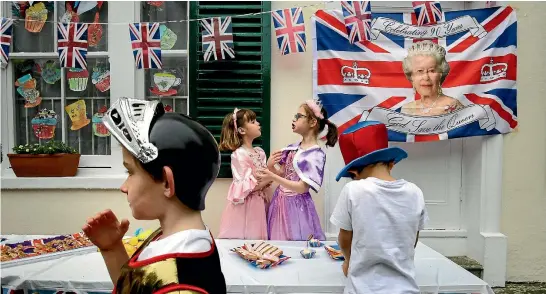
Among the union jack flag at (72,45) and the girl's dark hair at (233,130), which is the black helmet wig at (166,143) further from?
the union jack flag at (72,45)

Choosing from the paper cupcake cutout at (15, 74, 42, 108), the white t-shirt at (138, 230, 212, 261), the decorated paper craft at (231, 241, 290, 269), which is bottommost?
the decorated paper craft at (231, 241, 290, 269)

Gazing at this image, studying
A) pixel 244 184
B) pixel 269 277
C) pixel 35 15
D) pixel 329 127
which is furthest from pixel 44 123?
pixel 269 277

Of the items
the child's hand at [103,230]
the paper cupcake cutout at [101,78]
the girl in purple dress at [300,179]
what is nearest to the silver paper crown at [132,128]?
the child's hand at [103,230]

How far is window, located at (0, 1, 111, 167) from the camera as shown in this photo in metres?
3.98

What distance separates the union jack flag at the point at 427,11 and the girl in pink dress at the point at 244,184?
150 cm

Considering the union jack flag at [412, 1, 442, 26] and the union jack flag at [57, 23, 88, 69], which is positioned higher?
the union jack flag at [412, 1, 442, 26]

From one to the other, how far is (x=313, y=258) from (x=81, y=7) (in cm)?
302

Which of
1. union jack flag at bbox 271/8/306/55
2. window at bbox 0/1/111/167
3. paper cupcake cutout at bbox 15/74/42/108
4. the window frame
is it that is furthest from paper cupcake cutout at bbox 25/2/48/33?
union jack flag at bbox 271/8/306/55

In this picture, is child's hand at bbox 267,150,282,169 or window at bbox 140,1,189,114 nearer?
child's hand at bbox 267,150,282,169

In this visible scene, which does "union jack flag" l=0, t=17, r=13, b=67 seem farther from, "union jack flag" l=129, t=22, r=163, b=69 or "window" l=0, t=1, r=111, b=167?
"union jack flag" l=129, t=22, r=163, b=69

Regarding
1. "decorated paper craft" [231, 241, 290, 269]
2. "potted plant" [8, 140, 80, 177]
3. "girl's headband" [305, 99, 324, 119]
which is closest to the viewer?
"decorated paper craft" [231, 241, 290, 269]

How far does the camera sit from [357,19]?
357cm

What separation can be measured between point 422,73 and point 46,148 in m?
3.16

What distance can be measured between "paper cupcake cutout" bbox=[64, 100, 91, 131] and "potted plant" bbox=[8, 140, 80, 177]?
0.87ft
